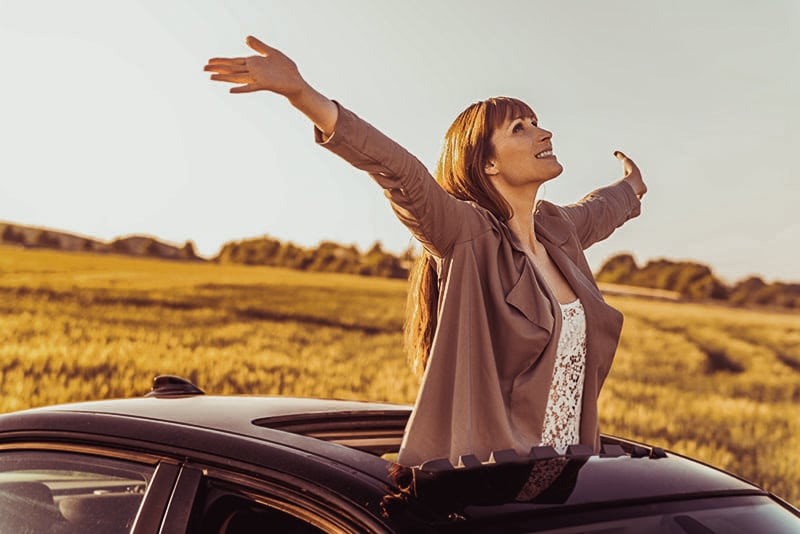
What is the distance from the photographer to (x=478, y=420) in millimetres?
2650

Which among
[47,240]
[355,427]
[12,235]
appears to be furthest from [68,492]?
[47,240]

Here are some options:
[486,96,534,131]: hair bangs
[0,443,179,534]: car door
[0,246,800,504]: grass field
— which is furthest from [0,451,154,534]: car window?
[0,246,800,504]: grass field

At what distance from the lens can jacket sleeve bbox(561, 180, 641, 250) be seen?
140 inches

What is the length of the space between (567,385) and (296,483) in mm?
969

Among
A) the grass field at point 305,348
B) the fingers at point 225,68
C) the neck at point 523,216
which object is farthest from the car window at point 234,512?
the grass field at point 305,348

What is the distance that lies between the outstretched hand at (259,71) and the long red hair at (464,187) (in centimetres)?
71

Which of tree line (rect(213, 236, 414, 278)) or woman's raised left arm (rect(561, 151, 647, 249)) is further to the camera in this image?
tree line (rect(213, 236, 414, 278))

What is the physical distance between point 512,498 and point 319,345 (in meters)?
12.0

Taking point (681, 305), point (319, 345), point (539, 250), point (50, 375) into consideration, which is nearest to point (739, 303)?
point (681, 305)

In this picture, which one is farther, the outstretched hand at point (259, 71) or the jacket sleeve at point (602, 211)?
the jacket sleeve at point (602, 211)

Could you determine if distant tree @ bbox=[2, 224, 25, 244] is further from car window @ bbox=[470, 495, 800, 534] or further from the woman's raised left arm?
car window @ bbox=[470, 495, 800, 534]

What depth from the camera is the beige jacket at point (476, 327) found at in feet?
8.57

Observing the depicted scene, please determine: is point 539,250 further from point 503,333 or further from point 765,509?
point 765,509

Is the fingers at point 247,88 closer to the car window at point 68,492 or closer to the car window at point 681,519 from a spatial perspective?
the car window at point 68,492
